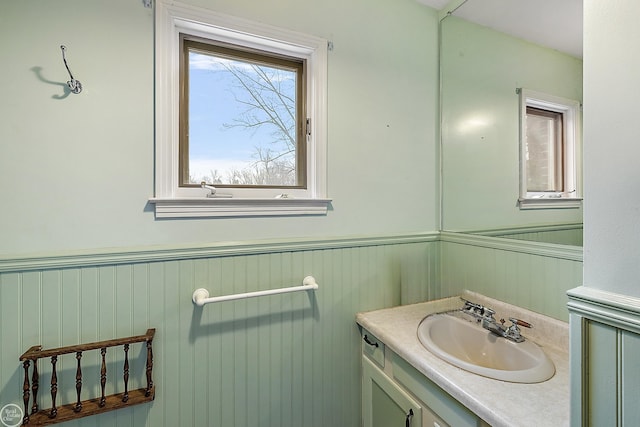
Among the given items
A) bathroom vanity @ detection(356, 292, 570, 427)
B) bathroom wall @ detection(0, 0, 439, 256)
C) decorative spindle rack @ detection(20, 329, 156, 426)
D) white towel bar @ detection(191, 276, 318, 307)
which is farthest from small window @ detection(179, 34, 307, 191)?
bathroom vanity @ detection(356, 292, 570, 427)

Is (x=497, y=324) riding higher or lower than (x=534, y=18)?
lower

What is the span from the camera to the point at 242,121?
123 cm

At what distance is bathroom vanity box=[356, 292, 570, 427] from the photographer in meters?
0.73

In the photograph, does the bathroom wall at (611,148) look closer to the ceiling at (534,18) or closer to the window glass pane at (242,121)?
the ceiling at (534,18)

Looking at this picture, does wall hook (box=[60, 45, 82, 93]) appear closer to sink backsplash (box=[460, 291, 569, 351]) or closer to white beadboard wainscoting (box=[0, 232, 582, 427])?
white beadboard wainscoting (box=[0, 232, 582, 427])

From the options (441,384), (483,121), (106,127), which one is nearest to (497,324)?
(441,384)

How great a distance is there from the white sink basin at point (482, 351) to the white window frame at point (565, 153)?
22.3 inches

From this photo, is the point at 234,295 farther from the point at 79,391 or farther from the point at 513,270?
the point at 513,270

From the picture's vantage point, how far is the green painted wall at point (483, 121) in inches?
50.9

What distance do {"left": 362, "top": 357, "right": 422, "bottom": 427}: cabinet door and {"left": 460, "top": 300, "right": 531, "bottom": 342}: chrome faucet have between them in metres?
0.44

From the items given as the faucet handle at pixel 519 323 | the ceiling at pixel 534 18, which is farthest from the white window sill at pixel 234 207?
the ceiling at pixel 534 18

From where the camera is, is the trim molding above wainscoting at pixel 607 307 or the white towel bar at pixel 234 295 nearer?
the trim molding above wainscoting at pixel 607 307

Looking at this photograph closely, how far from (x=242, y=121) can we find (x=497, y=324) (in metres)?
1.33

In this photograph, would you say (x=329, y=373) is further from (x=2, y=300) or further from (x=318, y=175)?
(x=2, y=300)
